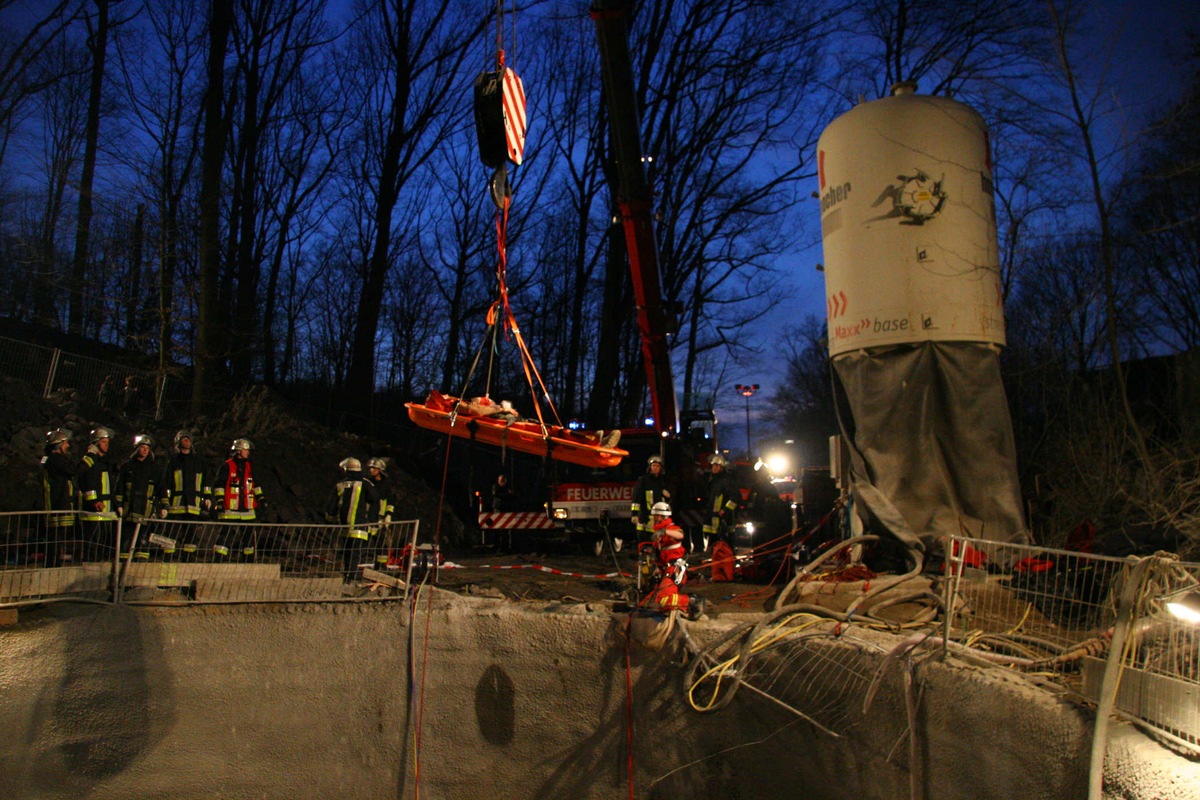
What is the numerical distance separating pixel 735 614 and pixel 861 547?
1.52m

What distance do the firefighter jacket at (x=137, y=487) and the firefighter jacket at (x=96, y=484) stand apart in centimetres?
39

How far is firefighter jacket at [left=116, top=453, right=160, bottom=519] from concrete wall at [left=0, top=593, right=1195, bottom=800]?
2707 millimetres

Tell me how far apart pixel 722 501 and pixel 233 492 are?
20.4ft

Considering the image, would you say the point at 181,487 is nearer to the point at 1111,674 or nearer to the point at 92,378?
the point at 92,378

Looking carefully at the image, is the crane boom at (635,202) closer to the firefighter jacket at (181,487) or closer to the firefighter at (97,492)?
the firefighter jacket at (181,487)

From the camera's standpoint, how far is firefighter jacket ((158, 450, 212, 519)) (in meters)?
9.96

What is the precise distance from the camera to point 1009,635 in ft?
→ 17.3

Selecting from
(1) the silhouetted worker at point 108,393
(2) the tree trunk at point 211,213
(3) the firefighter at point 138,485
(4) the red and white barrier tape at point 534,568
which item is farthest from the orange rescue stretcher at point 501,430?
(1) the silhouetted worker at point 108,393

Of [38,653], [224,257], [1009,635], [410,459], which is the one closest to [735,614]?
[1009,635]

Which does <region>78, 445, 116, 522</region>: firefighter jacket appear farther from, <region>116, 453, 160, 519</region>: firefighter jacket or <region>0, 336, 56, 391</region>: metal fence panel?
<region>0, 336, 56, 391</region>: metal fence panel

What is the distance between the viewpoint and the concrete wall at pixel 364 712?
23.0 feet

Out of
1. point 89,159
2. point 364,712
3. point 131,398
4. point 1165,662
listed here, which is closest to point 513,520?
point 364,712

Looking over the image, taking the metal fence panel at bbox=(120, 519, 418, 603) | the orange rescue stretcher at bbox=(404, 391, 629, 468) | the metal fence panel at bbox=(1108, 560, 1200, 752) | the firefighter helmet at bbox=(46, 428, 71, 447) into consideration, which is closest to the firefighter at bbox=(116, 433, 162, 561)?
the metal fence panel at bbox=(120, 519, 418, 603)

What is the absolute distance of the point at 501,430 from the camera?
916 centimetres
